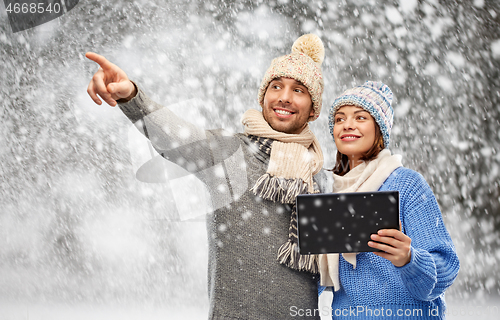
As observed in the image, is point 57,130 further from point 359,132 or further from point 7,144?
point 359,132

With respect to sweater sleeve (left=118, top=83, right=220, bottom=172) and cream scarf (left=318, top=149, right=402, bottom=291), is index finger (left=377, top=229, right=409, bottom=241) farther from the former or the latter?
sweater sleeve (left=118, top=83, right=220, bottom=172)

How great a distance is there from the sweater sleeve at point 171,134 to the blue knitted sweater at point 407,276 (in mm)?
475

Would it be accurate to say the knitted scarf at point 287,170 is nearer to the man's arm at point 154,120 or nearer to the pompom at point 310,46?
the man's arm at point 154,120

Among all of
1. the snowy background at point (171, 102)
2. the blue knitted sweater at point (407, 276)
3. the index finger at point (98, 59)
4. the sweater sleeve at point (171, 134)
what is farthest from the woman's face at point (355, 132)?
the snowy background at point (171, 102)

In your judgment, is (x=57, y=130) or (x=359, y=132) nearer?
(x=359, y=132)

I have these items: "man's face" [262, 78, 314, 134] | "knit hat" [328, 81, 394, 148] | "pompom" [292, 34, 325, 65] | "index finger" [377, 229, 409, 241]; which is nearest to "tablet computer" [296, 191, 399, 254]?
"index finger" [377, 229, 409, 241]

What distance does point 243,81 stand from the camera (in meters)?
3.50

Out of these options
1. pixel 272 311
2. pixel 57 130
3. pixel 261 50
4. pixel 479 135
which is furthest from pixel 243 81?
pixel 272 311

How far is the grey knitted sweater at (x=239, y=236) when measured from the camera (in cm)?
105

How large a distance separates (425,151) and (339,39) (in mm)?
1182

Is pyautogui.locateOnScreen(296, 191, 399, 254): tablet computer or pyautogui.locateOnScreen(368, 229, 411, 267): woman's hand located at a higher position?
pyautogui.locateOnScreen(296, 191, 399, 254): tablet computer

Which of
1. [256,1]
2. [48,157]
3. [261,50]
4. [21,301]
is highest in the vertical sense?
[256,1]

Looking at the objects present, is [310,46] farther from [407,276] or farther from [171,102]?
[171,102]

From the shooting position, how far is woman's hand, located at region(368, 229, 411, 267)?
0.80m
